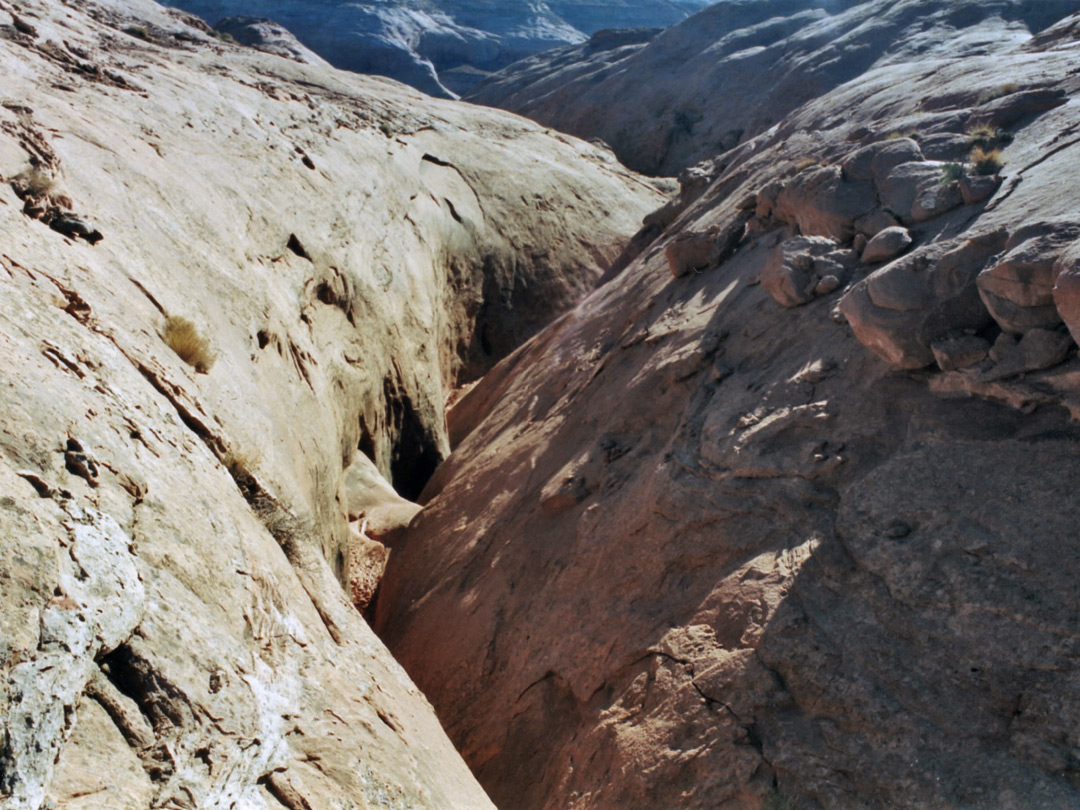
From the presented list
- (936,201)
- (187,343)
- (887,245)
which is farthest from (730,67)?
(187,343)

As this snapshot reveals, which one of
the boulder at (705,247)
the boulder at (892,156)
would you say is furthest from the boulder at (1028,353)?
the boulder at (705,247)

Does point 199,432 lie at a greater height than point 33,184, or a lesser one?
lesser

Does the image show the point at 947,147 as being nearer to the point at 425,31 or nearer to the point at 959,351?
the point at 959,351

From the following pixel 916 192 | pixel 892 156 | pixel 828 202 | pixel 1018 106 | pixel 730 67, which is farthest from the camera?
pixel 730 67

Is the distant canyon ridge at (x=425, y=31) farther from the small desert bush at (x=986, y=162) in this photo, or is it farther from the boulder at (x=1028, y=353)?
the boulder at (x=1028, y=353)

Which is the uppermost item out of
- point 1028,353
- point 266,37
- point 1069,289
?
point 266,37
